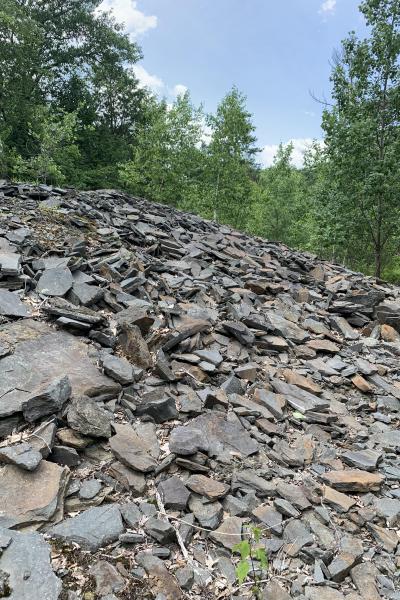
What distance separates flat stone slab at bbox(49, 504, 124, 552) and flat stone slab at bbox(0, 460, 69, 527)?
0.14 meters

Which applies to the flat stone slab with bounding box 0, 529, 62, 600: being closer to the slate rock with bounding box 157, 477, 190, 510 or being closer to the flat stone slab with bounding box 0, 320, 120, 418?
the slate rock with bounding box 157, 477, 190, 510

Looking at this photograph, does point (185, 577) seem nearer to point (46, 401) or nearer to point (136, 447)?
point (136, 447)

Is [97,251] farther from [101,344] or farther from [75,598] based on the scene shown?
[75,598]

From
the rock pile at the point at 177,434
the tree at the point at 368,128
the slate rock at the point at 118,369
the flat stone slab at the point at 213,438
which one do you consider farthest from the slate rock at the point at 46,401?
the tree at the point at 368,128

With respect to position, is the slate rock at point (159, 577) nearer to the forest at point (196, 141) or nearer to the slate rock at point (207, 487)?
the slate rock at point (207, 487)

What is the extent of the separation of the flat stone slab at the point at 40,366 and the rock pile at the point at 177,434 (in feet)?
0.06

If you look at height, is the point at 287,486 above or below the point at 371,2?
below

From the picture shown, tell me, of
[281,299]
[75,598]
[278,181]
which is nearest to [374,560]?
[75,598]

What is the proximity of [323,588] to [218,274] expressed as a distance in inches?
251

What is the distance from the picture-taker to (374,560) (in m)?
2.95

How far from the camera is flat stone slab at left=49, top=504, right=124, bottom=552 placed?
2514 millimetres

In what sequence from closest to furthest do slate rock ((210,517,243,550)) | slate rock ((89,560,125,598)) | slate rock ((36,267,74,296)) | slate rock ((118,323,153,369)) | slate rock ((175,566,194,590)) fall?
slate rock ((89,560,125,598)) → slate rock ((175,566,194,590)) → slate rock ((210,517,243,550)) → slate rock ((118,323,153,369)) → slate rock ((36,267,74,296))

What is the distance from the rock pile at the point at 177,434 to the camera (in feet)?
8.43

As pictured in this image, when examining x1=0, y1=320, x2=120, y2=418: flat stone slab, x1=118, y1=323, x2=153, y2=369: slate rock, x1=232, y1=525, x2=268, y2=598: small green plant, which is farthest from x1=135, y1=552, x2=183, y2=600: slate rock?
x1=118, y1=323, x2=153, y2=369: slate rock
